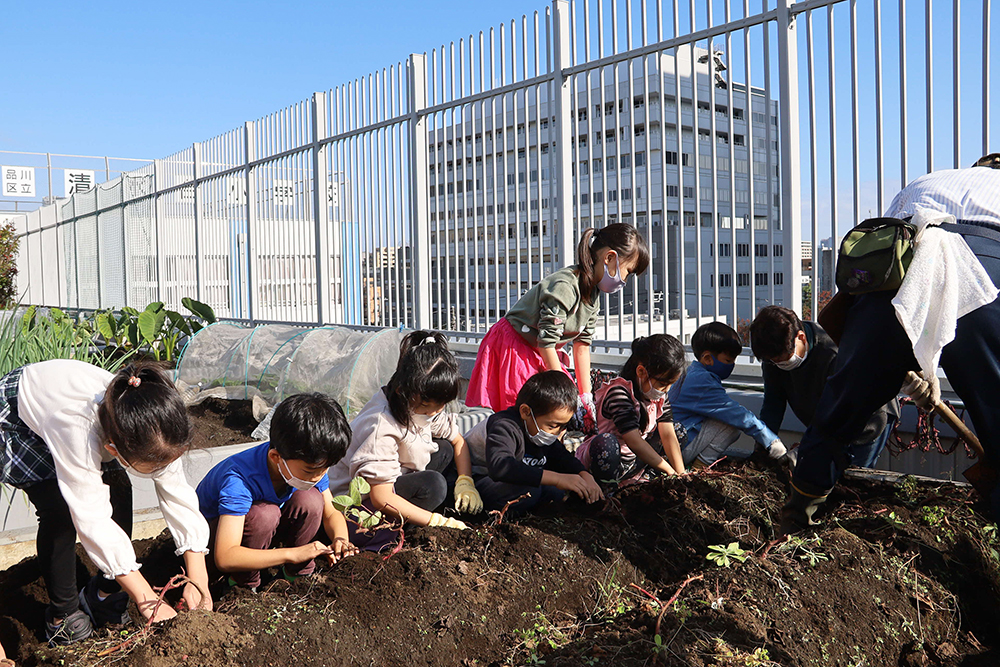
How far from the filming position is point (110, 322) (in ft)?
27.1

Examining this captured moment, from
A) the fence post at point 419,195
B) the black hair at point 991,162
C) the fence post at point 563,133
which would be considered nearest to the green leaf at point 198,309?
the fence post at point 419,195

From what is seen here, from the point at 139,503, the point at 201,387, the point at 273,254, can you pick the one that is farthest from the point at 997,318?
the point at 273,254

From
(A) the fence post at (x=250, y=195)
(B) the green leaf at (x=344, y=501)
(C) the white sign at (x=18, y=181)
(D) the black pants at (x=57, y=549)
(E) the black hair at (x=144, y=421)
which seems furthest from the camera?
(C) the white sign at (x=18, y=181)

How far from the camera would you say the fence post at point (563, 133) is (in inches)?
203

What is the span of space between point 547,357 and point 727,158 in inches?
63.7

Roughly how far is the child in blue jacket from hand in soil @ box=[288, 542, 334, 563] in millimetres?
1991

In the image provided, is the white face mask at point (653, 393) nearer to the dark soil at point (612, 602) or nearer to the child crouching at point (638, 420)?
the child crouching at point (638, 420)

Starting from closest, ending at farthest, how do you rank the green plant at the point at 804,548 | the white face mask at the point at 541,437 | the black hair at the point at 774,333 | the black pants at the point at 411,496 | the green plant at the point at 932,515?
the green plant at the point at 804,548, the green plant at the point at 932,515, the black pants at the point at 411,496, the white face mask at the point at 541,437, the black hair at the point at 774,333

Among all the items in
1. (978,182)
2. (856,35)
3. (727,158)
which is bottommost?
(978,182)

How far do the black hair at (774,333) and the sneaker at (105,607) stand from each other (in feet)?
8.54

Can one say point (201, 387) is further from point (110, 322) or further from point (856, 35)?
point (856, 35)

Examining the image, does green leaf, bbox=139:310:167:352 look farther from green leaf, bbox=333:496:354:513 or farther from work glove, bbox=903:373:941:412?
work glove, bbox=903:373:941:412

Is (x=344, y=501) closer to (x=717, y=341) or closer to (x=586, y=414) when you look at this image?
(x=586, y=414)

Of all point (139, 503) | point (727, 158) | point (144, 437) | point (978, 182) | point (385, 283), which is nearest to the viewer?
point (144, 437)
